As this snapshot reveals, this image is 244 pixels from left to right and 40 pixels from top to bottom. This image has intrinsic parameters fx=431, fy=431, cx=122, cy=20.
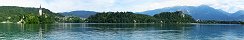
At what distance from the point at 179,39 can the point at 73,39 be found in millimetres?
15737

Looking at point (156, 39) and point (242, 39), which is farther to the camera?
point (242, 39)

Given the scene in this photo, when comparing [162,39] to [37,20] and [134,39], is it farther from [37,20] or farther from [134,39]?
[37,20]

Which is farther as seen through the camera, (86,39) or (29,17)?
(29,17)

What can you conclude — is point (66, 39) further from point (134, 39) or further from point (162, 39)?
point (162, 39)

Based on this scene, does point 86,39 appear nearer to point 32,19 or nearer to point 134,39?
point 134,39

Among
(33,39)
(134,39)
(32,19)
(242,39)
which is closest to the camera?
(33,39)

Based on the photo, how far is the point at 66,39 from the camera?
59.7 meters

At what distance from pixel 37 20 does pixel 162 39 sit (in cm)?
A: 14362

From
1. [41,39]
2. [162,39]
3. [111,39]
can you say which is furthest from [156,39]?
[41,39]

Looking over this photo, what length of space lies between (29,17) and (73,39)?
14427 cm

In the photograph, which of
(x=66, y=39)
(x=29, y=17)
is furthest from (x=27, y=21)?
(x=66, y=39)

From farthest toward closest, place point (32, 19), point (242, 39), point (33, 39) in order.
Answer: point (32, 19) < point (242, 39) < point (33, 39)

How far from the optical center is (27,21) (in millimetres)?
199125

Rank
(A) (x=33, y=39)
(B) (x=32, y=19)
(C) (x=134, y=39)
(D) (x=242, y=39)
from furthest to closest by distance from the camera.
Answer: (B) (x=32, y=19), (D) (x=242, y=39), (C) (x=134, y=39), (A) (x=33, y=39)
